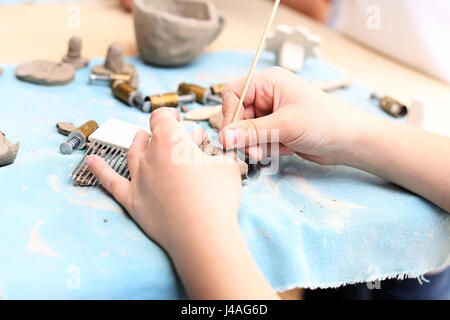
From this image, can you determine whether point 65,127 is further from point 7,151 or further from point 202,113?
point 202,113

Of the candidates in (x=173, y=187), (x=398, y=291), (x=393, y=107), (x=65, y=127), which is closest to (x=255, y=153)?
(x=173, y=187)

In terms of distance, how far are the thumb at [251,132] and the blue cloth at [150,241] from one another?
9 centimetres

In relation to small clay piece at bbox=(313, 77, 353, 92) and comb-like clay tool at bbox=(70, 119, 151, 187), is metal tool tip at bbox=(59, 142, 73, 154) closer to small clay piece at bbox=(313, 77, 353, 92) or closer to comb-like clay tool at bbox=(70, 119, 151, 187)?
comb-like clay tool at bbox=(70, 119, 151, 187)

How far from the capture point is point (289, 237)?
0.71 m

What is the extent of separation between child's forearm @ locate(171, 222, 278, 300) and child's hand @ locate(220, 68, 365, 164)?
0.18 meters

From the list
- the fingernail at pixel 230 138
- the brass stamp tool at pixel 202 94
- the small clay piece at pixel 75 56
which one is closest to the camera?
the fingernail at pixel 230 138

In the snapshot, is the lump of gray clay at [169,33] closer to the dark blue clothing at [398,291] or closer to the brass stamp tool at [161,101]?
the brass stamp tool at [161,101]

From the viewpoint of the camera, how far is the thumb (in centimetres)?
73

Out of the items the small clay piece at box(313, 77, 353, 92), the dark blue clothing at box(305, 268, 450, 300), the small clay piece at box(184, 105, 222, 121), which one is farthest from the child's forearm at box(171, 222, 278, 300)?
the small clay piece at box(313, 77, 353, 92)

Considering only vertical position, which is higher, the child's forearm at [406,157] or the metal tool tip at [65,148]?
the child's forearm at [406,157]

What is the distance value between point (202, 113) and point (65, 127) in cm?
30

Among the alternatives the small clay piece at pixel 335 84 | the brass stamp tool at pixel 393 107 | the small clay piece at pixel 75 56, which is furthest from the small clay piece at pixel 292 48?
the small clay piece at pixel 75 56

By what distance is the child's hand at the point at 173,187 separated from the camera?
62 centimetres

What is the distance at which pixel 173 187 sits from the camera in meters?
0.65
